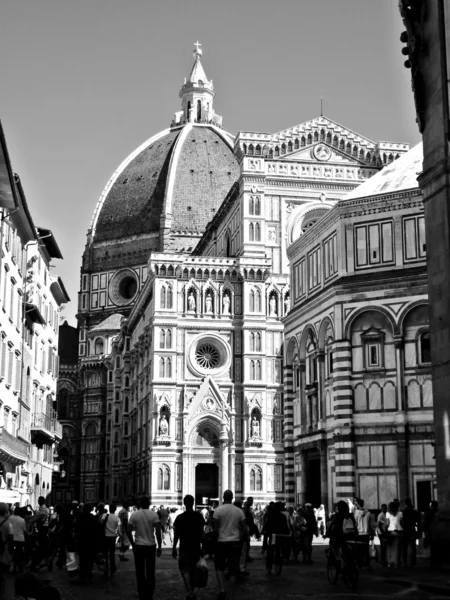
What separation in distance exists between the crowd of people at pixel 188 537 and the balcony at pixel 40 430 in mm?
23675

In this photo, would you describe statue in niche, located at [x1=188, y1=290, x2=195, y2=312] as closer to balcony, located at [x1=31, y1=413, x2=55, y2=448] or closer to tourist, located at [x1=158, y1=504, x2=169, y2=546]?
balcony, located at [x1=31, y1=413, x2=55, y2=448]

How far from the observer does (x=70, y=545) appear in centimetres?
2020

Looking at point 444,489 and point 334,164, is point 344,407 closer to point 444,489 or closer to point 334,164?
point 444,489

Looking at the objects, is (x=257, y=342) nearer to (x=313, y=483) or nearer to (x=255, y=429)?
(x=255, y=429)

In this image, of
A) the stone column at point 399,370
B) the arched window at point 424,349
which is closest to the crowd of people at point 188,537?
the stone column at point 399,370

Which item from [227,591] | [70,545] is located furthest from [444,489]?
[70,545]

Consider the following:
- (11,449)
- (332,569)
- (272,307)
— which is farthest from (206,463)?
(332,569)

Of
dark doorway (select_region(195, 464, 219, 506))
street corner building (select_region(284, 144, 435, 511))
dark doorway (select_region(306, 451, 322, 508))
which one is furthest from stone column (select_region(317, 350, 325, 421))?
dark doorway (select_region(195, 464, 219, 506))

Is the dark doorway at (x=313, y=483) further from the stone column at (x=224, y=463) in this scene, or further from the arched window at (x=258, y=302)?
the arched window at (x=258, y=302)

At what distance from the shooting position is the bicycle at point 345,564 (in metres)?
17.0

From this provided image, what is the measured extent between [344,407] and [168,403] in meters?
34.9

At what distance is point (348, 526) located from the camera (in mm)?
17891

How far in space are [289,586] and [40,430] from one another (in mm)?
33712

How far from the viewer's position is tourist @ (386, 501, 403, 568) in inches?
854
